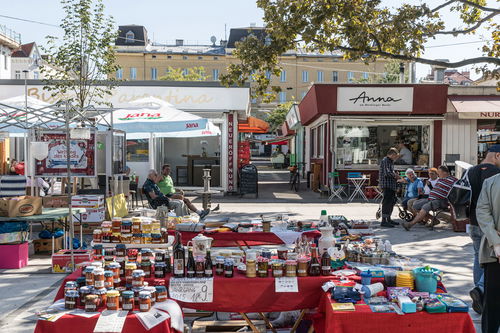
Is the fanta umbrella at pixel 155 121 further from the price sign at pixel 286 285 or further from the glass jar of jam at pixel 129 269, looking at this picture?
the price sign at pixel 286 285

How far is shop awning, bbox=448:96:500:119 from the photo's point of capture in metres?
18.3

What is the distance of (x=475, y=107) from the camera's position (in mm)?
18562

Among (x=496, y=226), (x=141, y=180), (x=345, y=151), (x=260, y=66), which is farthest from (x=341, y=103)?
(x=496, y=226)

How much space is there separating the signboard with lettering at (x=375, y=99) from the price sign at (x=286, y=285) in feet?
47.4

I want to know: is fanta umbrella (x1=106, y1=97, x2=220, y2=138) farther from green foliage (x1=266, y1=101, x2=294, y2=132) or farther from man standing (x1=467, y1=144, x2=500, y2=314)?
green foliage (x1=266, y1=101, x2=294, y2=132)

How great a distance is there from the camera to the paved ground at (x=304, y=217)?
6.09 meters

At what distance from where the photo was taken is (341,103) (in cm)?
1834

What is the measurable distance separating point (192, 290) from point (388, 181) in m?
8.11

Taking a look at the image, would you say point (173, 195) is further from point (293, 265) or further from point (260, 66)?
point (293, 265)

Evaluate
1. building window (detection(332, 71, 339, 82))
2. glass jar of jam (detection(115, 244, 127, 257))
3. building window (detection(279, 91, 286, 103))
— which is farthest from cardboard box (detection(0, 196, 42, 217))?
building window (detection(279, 91, 286, 103))

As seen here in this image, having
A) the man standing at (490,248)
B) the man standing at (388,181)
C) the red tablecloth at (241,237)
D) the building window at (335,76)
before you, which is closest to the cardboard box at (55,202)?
the red tablecloth at (241,237)

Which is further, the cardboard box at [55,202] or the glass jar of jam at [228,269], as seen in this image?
the cardboard box at [55,202]

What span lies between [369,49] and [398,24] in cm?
95

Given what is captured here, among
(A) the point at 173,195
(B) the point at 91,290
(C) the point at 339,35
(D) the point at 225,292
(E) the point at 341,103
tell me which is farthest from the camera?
(E) the point at 341,103
